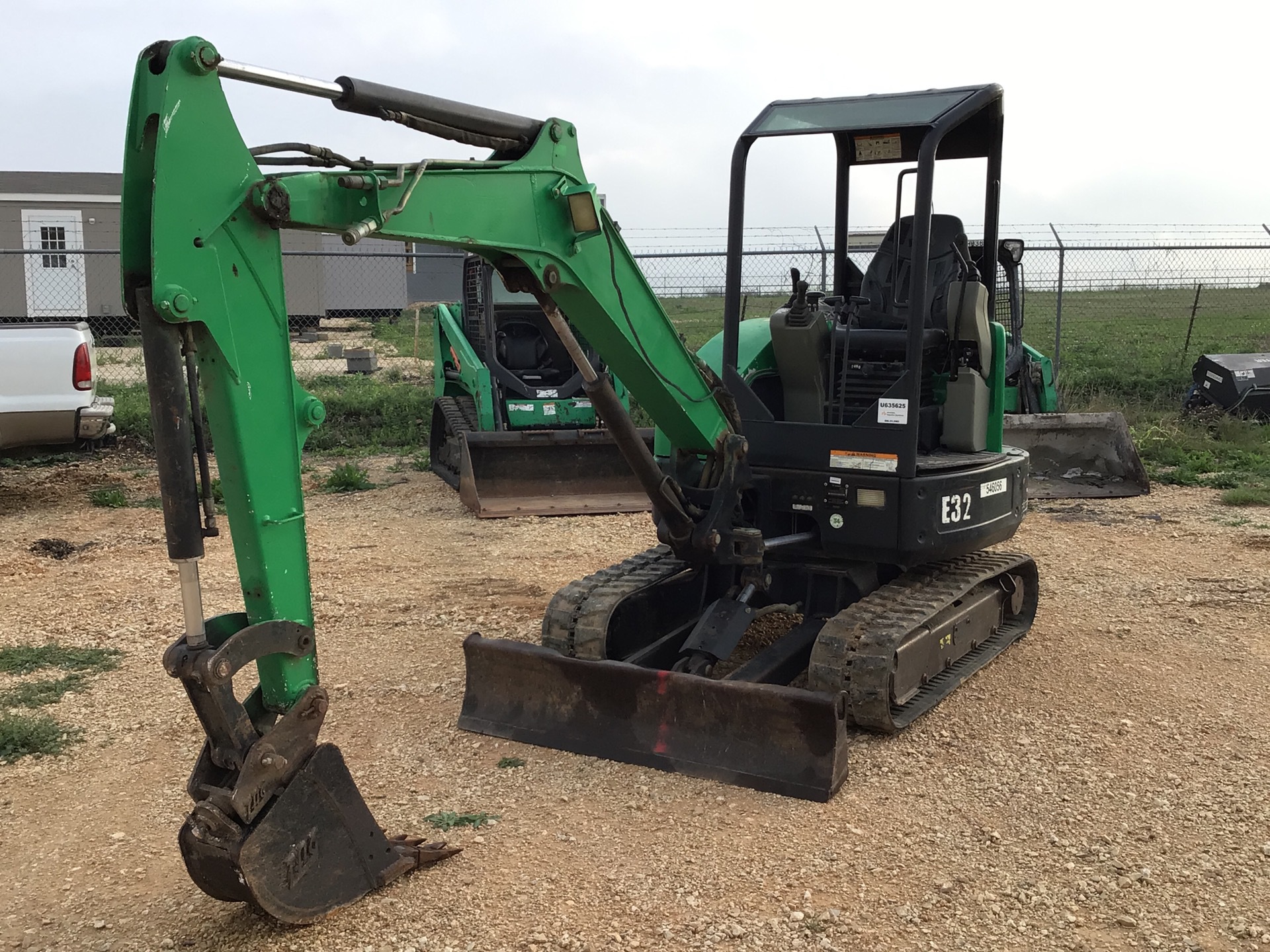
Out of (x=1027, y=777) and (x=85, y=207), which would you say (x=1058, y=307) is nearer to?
(x=1027, y=777)

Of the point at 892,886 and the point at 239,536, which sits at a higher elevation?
the point at 239,536

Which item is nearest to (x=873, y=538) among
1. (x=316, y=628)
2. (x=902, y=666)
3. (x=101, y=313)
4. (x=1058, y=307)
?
(x=902, y=666)

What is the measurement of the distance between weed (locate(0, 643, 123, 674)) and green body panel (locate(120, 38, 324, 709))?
302 centimetres

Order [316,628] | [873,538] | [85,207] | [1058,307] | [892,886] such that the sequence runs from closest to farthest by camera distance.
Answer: [892,886], [873,538], [316,628], [1058,307], [85,207]

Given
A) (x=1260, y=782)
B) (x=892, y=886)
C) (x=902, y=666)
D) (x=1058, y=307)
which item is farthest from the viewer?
(x=1058, y=307)

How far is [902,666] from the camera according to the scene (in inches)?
193

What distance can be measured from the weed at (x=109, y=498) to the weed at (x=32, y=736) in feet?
16.8

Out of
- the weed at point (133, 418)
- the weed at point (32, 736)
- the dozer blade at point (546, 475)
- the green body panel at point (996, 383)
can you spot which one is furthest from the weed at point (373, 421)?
the green body panel at point (996, 383)

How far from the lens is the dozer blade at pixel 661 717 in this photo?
4.44 metres

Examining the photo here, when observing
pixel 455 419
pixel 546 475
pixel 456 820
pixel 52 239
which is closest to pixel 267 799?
pixel 456 820

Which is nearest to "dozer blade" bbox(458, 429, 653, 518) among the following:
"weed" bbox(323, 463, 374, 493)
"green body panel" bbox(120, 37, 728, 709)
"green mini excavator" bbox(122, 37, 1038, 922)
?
"weed" bbox(323, 463, 374, 493)

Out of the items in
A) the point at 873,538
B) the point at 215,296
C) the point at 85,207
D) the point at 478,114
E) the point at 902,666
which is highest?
the point at 85,207

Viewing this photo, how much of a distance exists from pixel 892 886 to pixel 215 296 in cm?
271

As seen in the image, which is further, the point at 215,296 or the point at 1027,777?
the point at 1027,777
